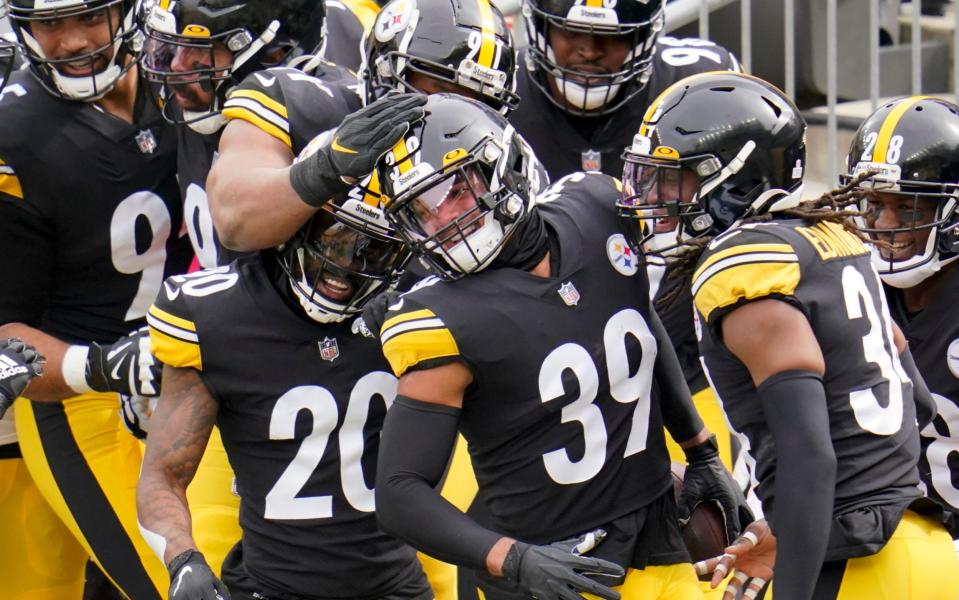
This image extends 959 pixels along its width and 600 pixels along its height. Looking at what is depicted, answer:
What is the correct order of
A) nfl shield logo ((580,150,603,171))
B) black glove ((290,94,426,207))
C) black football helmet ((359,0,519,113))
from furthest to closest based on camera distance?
nfl shield logo ((580,150,603,171))
black football helmet ((359,0,519,113))
black glove ((290,94,426,207))

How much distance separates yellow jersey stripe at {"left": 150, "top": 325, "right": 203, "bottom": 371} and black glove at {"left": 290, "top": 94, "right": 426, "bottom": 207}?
0.45 m

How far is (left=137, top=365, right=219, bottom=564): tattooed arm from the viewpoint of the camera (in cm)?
377

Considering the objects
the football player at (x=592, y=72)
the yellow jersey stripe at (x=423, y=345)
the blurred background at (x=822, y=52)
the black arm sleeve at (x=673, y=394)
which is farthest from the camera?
the blurred background at (x=822, y=52)

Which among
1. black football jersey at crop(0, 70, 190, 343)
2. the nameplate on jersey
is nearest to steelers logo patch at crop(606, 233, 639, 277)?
the nameplate on jersey

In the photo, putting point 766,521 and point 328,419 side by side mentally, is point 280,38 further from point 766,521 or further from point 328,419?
point 766,521

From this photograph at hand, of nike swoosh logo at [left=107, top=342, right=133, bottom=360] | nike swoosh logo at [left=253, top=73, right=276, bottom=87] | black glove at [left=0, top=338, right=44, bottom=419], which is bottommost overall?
nike swoosh logo at [left=107, top=342, right=133, bottom=360]

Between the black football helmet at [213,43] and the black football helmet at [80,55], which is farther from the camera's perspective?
the black football helmet at [80,55]

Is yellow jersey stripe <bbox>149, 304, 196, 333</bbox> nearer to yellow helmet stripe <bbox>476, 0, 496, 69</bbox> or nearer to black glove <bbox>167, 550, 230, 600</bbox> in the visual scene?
black glove <bbox>167, 550, 230, 600</bbox>

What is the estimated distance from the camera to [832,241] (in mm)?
A: 3434

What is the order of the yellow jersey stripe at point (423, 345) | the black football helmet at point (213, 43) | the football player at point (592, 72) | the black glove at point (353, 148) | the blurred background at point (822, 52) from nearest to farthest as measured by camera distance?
the yellow jersey stripe at point (423, 345)
the black glove at point (353, 148)
the black football helmet at point (213, 43)
the football player at point (592, 72)
the blurred background at point (822, 52)

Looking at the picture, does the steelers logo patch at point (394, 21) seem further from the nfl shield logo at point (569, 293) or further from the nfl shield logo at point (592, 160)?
the nfl shield logo at point (569, 293)

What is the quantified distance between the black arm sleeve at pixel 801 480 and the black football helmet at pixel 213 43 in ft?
6.52

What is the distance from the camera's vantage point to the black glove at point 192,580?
354 cm

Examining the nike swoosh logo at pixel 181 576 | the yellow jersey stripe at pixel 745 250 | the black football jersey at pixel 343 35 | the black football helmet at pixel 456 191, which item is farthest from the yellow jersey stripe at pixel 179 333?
the black football jersey at pixel 343 35
